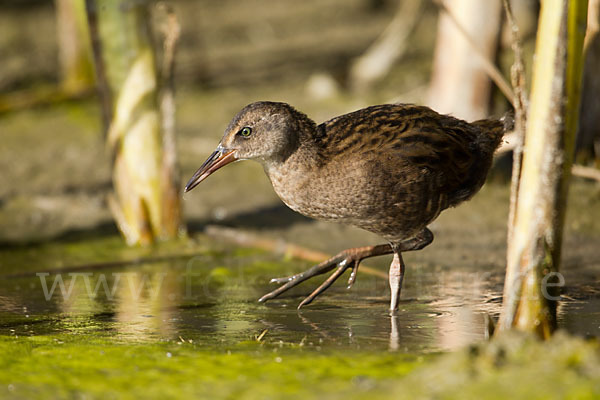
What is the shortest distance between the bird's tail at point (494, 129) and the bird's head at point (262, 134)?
1039 millimetres

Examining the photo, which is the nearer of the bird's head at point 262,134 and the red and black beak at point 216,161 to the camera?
the bird's head at point 262,134

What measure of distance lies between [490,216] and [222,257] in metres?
1.96

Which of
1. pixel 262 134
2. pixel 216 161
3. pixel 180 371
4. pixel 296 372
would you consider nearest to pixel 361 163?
pixel 262 134

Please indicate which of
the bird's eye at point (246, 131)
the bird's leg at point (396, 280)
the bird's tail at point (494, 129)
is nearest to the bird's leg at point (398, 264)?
the bird's leg at point (396, 280)

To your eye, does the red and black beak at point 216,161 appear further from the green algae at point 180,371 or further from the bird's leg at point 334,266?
the green algae at point 180,371

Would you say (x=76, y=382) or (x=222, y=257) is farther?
(x=222, y=257)

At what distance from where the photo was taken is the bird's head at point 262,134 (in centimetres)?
446

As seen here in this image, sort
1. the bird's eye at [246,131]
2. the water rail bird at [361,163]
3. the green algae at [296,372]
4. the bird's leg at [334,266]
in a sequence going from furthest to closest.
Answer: the bird's leg at [334,266] → the bird's eye at [246,131] → the water rail bird at [361,163] → the green algae at [296,372]

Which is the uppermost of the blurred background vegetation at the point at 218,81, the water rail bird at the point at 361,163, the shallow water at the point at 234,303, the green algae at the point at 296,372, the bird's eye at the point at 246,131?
the blurred background vegetation at the point at 218,81

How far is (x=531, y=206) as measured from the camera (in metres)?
3.46

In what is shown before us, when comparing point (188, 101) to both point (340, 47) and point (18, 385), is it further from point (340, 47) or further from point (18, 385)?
point (18, 385)

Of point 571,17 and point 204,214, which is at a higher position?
point 571,17

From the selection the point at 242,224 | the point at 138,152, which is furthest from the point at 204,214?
the point at 138,152

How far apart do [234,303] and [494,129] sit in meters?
1.66
